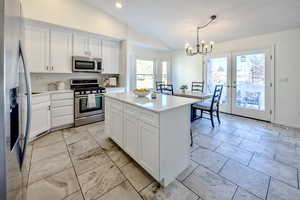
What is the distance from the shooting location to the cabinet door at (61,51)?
3.31 m

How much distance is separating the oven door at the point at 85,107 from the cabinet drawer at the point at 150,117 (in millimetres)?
2412

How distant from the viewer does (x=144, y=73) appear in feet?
18.5

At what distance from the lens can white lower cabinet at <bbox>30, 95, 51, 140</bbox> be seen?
2719 millimetres

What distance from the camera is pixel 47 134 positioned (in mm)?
3049

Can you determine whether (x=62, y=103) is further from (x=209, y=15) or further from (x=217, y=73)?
(x=217, y=73)

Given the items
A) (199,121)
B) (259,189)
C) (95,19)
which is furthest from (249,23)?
(95,19)

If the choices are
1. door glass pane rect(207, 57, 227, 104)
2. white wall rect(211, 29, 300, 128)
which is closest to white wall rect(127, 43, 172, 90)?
door glass pane rect(207, 57, 227, 104)

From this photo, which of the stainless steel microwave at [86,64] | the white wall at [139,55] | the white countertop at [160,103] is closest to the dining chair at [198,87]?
the white wall at [139,55]

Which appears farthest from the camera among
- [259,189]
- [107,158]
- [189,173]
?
[107,158]

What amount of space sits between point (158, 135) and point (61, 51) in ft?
11.2

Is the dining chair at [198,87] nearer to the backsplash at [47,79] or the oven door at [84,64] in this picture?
the oven door at [84,64]

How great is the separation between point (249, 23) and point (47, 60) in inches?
194

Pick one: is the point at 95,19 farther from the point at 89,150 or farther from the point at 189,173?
the point at 189,173

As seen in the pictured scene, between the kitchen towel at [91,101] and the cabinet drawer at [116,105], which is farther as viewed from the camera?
the kitchen towel at [91,101]
